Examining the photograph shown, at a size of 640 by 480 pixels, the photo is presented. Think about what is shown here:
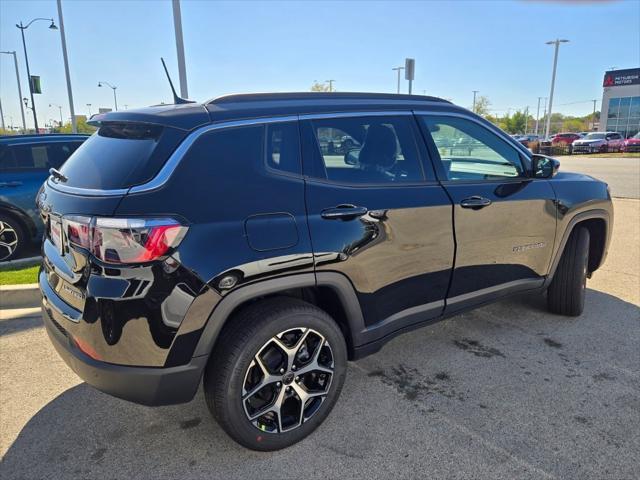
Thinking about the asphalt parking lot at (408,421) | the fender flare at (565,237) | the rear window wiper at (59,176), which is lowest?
the asphalt parking lot at (408,421)

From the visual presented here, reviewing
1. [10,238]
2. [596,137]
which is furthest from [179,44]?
[596,137]

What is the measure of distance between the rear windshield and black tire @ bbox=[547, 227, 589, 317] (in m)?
3.40

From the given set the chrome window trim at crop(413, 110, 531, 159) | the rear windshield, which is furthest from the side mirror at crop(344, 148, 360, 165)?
the rear windshield

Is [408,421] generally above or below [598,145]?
below

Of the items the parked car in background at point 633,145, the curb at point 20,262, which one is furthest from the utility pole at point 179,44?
the parked car in background at point 633,145

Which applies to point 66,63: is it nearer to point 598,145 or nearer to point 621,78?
point 598,145

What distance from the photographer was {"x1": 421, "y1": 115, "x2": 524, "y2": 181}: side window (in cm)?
316

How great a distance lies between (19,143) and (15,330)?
303 cm

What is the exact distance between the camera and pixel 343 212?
246cm

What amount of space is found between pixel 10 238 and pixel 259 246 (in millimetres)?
4949

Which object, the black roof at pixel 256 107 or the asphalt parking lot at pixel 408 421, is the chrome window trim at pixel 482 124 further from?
the asphalt parking lot at pixel 408 421

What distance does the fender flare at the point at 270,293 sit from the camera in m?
2.12

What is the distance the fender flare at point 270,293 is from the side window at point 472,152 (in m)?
1.16

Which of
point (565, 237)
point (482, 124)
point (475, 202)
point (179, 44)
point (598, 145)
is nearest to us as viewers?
point (475, 202)
